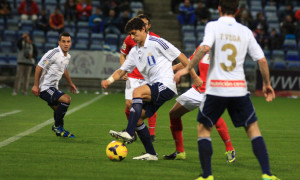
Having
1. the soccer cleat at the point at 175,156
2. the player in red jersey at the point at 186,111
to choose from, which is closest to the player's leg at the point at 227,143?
the player in red jersey at the point at 186,111

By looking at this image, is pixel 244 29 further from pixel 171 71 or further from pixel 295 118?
pixel 295 118

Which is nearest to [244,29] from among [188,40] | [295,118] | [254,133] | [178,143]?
[254,133]

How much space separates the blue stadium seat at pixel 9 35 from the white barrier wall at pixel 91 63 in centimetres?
363

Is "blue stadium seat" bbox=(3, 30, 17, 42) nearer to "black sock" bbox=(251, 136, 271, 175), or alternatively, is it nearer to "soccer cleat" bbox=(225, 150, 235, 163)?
"soccer cleat" bbox=(225, 150, 235, 163)

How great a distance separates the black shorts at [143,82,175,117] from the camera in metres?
6.94

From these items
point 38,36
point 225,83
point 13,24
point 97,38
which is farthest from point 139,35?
point 13,24

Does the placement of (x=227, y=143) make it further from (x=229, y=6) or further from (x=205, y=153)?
(x=229, y=6)

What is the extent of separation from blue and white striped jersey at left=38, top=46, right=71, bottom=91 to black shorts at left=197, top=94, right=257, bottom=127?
15.7ft

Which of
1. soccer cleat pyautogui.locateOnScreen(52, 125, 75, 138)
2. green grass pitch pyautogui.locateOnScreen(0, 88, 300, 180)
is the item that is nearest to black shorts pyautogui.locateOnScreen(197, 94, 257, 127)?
green grass pitch pyautogui.locateOnScreen(0, 88, 300, 180)

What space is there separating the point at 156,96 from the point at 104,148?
1.72 m

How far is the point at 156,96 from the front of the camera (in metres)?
6.93

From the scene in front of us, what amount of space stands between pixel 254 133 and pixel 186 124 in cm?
642

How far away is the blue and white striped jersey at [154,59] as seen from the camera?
23.5 ft

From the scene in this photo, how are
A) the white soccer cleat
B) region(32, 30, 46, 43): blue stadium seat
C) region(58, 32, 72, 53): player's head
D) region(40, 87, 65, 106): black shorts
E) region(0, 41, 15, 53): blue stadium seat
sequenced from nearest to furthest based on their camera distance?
1. the white soccer cleat
2. region(40, 87, 65, 106): black shorts
3. region(58, 32, 72, 53): player's head
4. region(0, 41, 15, 53): blue stadium seat
5. region(32, 30, 46, 43): blue stadium seat
